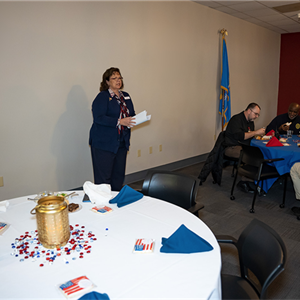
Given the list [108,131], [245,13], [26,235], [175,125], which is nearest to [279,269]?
[26,235]

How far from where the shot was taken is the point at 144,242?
1429 millimetres

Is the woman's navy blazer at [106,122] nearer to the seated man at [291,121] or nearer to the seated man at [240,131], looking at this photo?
the seated man at [240,131]

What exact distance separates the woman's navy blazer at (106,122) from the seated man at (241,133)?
1.81 m

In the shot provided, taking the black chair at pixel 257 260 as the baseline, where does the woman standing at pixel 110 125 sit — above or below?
above

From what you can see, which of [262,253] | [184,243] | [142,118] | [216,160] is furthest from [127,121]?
[262,253]

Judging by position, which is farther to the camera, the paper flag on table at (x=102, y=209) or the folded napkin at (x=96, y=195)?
the folded napkin at (x=96, y=195)

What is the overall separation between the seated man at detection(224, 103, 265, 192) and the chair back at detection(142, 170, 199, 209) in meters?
2.26

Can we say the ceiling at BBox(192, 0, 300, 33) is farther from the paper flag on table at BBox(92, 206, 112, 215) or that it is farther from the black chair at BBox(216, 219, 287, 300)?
the black chair at BBox(216, 219, 287, 300)

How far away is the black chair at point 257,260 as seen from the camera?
127 cm

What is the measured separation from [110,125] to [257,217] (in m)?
2.04

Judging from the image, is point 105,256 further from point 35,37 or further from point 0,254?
point 35,37

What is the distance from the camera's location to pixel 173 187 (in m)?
2.39

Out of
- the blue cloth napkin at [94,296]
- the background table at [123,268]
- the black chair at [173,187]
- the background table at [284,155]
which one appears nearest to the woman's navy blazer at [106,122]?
the black chair at [173,187]

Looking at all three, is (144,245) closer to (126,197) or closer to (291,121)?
(126,197)
